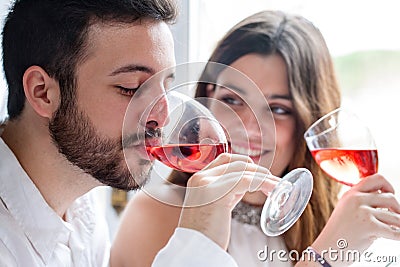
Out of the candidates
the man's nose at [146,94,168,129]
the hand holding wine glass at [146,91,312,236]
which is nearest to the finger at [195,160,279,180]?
the hand holding wine glass at [146,91,312,236]

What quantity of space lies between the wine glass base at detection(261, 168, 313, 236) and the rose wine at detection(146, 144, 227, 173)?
125mm

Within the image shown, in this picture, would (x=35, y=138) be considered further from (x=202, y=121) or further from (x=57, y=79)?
(x=202, y=121)

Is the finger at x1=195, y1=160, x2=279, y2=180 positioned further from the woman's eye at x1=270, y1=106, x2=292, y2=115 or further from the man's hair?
the woman's eye at x1=270, y1=106, x2=292, y2=115

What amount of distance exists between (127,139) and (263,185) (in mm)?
228

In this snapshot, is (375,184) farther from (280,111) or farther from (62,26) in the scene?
(62,26)

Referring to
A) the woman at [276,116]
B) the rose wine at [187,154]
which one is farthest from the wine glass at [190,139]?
the woman at [276,116]

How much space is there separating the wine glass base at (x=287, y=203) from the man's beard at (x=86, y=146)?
229mm

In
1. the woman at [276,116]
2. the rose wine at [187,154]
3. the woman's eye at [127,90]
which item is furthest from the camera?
the woman at [276,116]

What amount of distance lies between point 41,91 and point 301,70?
1.92 ft

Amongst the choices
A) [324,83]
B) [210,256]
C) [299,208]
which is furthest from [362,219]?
[324,83]

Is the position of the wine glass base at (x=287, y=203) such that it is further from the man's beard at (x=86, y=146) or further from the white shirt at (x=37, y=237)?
the man's beard at (x=86, y=146)

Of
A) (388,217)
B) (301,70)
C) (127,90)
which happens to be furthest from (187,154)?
(301,70)

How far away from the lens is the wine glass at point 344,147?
1.18 m

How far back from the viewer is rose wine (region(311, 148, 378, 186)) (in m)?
1.18
